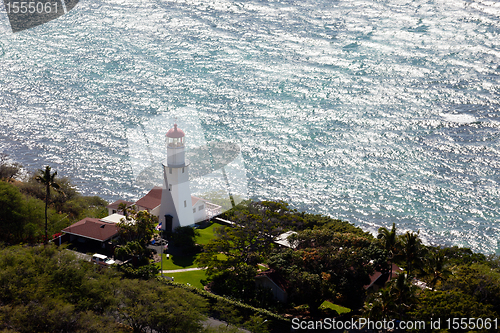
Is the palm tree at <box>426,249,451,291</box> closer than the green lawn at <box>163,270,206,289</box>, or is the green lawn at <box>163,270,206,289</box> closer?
the palm tree at <box>426,249,451,291</box>

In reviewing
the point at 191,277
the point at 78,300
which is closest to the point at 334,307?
the point at 191,277

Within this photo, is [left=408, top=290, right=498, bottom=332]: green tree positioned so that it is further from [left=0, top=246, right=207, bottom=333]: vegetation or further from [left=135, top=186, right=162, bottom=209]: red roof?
[left=135, top=186, right=162, bottom=209]: red roof

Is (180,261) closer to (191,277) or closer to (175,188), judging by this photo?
(191,277)

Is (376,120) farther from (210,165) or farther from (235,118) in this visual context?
(210,165)

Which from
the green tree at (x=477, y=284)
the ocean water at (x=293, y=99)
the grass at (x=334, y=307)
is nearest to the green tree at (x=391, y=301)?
the green tree at (x=477, y=284)

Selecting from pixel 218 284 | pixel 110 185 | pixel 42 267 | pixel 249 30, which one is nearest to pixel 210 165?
pixel 110 185

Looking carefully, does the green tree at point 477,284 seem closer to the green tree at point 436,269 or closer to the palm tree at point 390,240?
the green tree at point 436,269

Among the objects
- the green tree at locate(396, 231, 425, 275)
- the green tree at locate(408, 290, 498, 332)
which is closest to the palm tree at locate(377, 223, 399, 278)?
the green tree at locate(396, 231, 425, 275)
